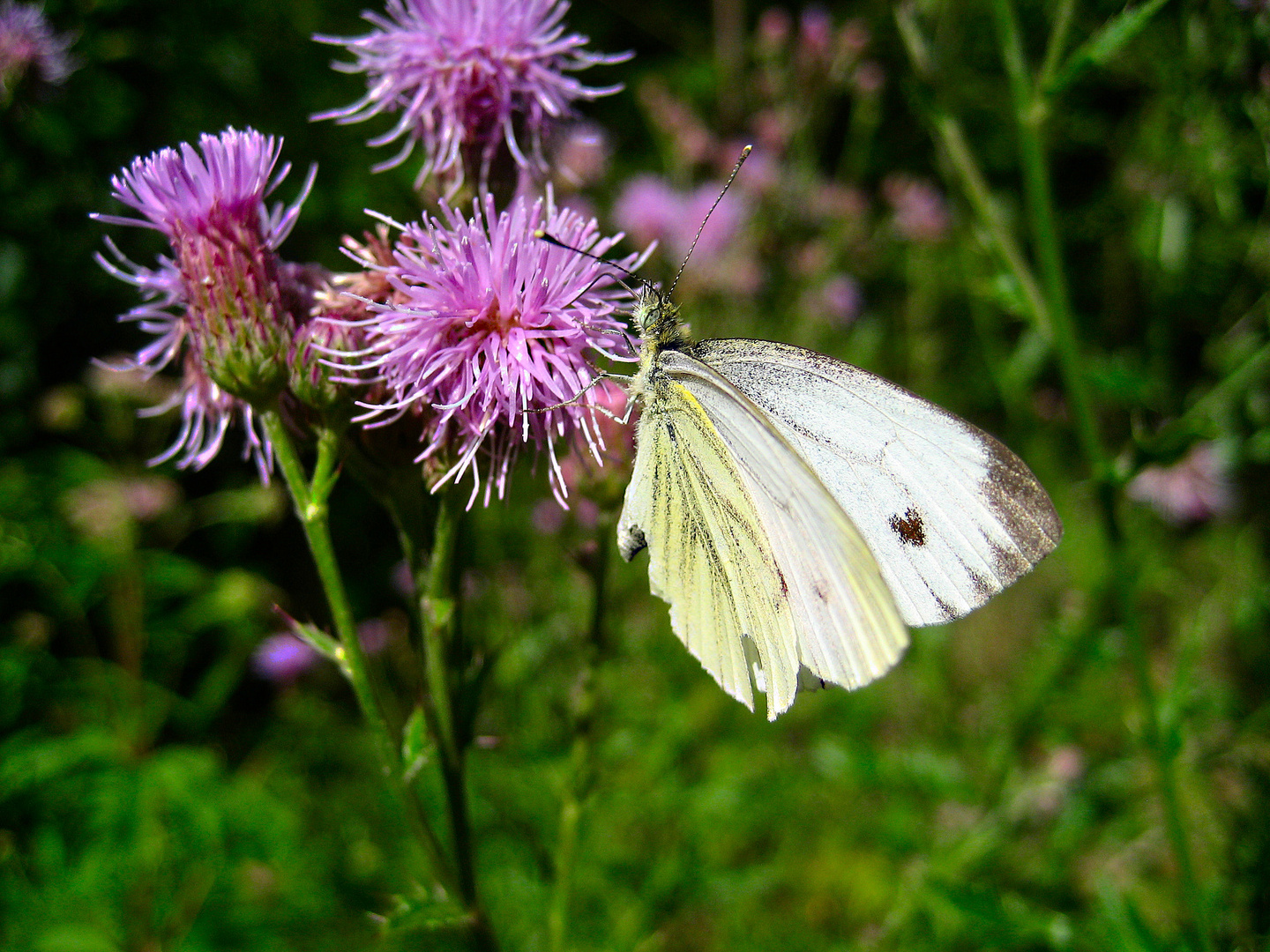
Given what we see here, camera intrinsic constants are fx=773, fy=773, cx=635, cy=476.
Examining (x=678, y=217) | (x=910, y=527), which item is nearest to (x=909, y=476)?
(x=910, y=527)

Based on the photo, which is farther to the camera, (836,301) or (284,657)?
(836,301)

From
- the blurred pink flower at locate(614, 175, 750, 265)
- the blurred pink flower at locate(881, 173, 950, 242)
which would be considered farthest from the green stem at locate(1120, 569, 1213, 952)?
the blurred pink flower at locate(881, 173, 950, 242)

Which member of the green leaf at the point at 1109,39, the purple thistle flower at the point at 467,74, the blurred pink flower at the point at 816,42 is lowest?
the green leaf at the point at 1109,39

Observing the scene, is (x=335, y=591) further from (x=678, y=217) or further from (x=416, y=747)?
(x=678, y=217)

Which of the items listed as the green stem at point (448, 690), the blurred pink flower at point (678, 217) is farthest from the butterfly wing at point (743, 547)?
the blurred pink flower at point (678, 217)

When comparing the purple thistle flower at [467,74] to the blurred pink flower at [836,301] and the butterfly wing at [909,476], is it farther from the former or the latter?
the blurred pink flower at [836,301]

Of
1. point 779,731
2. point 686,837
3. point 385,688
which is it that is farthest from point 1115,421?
point 385,688

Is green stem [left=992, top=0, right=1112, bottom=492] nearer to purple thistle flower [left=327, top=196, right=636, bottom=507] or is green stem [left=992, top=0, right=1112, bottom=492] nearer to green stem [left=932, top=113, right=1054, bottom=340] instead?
green stem [left=932, top=113, right=1054, bottom=340]
